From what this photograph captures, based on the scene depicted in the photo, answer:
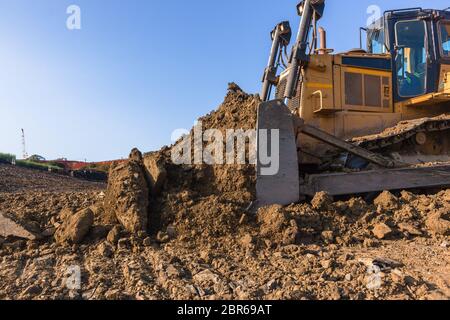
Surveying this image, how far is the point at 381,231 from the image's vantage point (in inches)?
174

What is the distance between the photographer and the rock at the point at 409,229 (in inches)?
177

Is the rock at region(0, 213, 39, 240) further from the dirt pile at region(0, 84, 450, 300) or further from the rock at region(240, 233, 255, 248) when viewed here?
the rock at region(240, 233, 255, 248)

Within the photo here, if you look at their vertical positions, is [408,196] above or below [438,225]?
above

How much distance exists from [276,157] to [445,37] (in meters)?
4.46

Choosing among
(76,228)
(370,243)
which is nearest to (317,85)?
(370,243)

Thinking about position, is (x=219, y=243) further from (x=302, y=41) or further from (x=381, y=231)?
(x=302, y=41)

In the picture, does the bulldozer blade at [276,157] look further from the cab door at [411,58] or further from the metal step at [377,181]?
the cab door at [411,58]

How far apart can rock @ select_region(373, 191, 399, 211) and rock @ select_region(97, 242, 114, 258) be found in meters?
2.85

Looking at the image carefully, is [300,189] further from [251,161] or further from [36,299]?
[36,299]

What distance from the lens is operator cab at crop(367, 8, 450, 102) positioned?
24.2 feet

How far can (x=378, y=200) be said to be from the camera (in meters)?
5.04

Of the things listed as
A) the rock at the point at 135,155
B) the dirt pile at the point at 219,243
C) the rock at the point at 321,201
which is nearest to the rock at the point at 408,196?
the dirt pile at the point at 219,243

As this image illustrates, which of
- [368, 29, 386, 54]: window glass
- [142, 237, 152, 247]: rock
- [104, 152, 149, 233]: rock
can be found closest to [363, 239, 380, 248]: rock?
[142, 237, 152, 247]: rock
